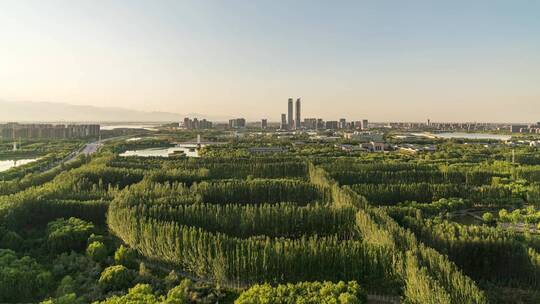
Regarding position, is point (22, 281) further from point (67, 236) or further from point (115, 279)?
point (67, 236)

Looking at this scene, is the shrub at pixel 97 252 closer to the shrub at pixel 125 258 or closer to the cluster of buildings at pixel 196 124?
the shrub at pixel 125 258

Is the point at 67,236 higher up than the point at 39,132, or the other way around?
the point at 39,132

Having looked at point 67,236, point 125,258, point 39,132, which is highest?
point 39,132

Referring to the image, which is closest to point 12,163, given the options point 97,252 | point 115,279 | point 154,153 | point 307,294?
point 154,153

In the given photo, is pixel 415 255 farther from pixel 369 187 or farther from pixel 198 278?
pixel 369 187

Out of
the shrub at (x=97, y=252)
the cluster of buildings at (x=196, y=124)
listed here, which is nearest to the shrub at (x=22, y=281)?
the shrub at (x=97, y=252)

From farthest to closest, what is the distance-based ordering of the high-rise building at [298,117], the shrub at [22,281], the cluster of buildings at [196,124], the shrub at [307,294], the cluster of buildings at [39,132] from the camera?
the high-rise building at [298,117] → the cluster of buildings at [196,124] → the cluster of buildings at [39,132] → the shrub at [22,281] → the shrub at [307,294]

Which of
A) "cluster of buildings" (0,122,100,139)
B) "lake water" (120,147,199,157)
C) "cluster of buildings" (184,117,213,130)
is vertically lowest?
"lake water" (120,147,199,157)

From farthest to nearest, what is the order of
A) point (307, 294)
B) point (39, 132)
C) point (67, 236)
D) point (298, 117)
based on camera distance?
1. point (298, 117)
2. point (39, 132)
3. point (67, 236)
4. point (307, 294)

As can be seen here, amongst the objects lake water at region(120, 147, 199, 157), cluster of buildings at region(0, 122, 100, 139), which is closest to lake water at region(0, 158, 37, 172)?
lake water at region(120, 147, 199, 157)

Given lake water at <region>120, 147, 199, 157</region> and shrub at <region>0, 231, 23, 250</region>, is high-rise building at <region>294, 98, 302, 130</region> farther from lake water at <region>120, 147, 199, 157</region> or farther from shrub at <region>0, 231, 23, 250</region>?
shrub at <region>0, 231, 23, 250</region>

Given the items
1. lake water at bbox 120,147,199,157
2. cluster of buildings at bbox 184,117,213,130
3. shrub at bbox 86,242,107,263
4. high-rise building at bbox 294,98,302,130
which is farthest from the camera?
high-rise building at bbox 294,98,302,130
